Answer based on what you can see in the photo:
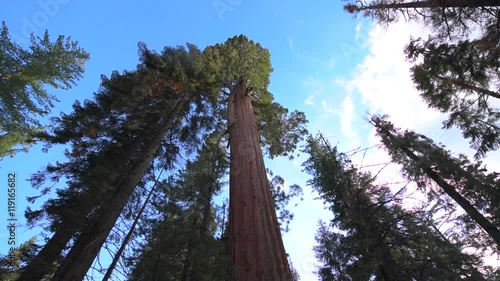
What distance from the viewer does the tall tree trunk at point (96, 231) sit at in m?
5.08

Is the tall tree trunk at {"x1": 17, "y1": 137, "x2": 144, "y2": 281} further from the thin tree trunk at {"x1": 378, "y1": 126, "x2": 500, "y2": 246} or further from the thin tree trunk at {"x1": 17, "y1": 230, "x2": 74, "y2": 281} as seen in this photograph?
the thin tree trunk at {"x1": 378, "y1": 126, "x2": 500, "y2": 246}

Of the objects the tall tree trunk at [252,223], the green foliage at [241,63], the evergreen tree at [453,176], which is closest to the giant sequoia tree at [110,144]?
the green foliage at [241,63]

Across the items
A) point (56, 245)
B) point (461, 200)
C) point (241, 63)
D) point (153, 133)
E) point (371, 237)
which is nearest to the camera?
point (56, 245)

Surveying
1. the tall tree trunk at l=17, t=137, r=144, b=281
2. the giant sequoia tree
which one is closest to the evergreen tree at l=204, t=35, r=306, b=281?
the giant sequoia tree

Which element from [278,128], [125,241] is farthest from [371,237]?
[125,241]

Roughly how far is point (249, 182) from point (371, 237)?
214 inches

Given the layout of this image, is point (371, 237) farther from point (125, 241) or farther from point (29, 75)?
point (29, 75)

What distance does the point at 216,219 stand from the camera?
12898mm

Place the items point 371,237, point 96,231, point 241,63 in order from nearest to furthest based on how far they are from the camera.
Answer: point 96,231 → point 371,237 → point 241,63

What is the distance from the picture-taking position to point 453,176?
35.6 feet

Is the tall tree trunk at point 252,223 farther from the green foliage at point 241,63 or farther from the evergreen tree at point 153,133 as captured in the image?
the green foliage at point 241,63

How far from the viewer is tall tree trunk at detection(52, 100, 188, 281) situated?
5.08m

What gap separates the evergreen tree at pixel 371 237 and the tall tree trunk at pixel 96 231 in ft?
20.6

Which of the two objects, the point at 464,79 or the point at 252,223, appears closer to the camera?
the point at 252,223
